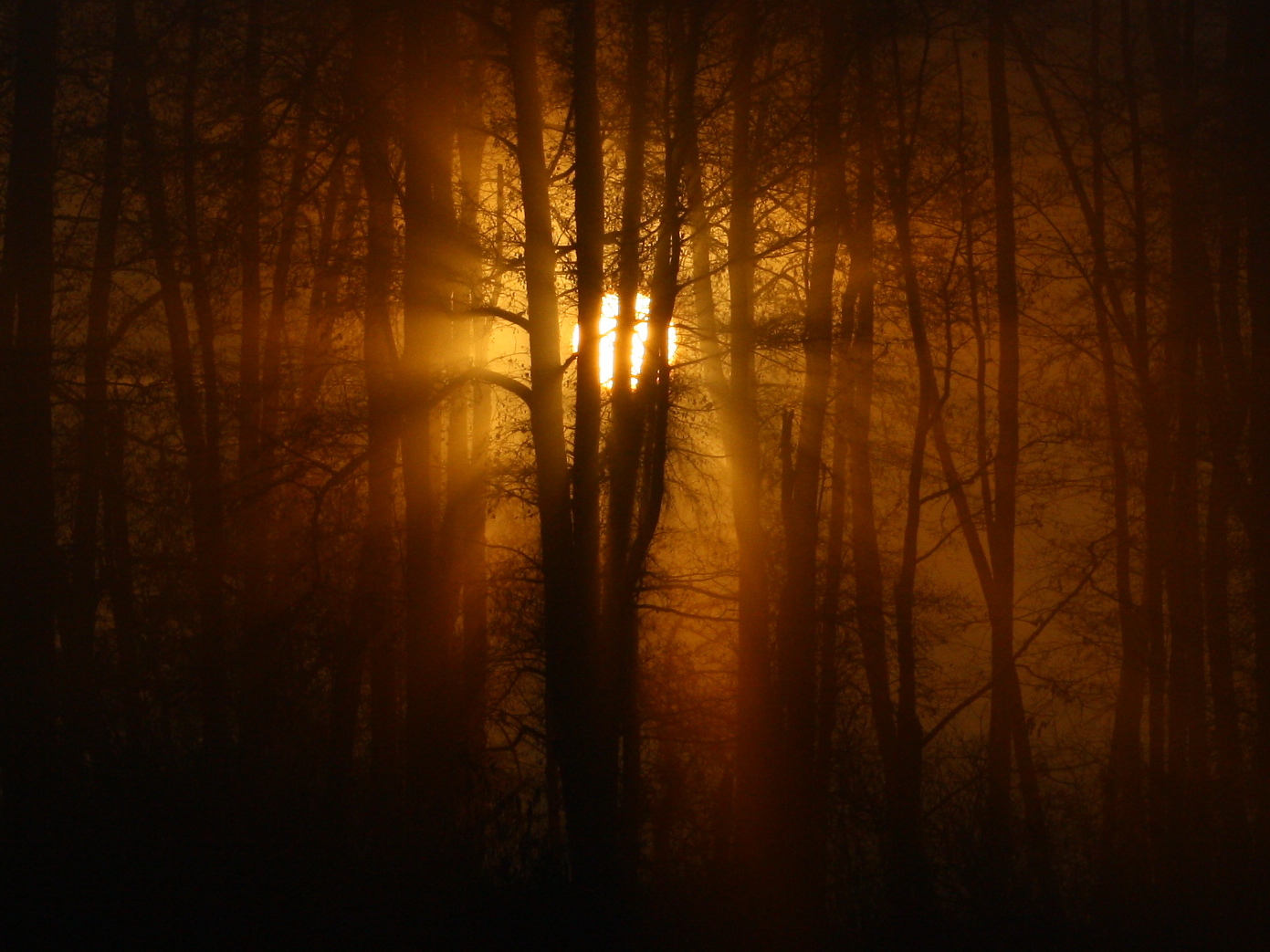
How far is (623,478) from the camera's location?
32.7ft

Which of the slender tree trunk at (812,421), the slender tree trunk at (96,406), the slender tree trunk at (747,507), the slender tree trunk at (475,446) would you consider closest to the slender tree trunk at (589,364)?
the slender tree trunk at (475,446)

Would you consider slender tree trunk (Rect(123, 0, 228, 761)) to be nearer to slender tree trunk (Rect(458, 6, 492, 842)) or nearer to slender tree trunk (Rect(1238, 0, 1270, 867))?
slender tree trunk (Rect(458, 6, 492, 842))

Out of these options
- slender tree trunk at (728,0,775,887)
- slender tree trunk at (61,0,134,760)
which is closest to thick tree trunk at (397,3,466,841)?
slender tree trunk at (728,0,775,887)

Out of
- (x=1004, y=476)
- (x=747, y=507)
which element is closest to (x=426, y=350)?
(x=747, y=507)

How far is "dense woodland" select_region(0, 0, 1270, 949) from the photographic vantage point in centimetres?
786

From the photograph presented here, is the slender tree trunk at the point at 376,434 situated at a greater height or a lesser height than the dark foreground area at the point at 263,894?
greater

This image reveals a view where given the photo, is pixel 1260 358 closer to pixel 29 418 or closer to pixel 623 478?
pixel 623 478

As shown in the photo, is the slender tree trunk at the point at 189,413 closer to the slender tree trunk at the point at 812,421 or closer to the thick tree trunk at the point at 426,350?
the thick tree trunk at the point at 426,350

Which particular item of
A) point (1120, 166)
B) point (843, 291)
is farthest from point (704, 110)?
point (1120, 166)

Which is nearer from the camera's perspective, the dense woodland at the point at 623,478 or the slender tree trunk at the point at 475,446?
the dense woodland at the point at 623,478

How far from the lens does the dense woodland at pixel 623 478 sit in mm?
7859

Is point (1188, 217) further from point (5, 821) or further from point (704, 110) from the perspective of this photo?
point (5, 821)

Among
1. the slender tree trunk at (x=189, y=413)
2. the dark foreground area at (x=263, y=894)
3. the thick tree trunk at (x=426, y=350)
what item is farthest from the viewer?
the slender tree trunk at (x=189, y=413)

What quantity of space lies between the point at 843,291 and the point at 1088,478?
4.93m
